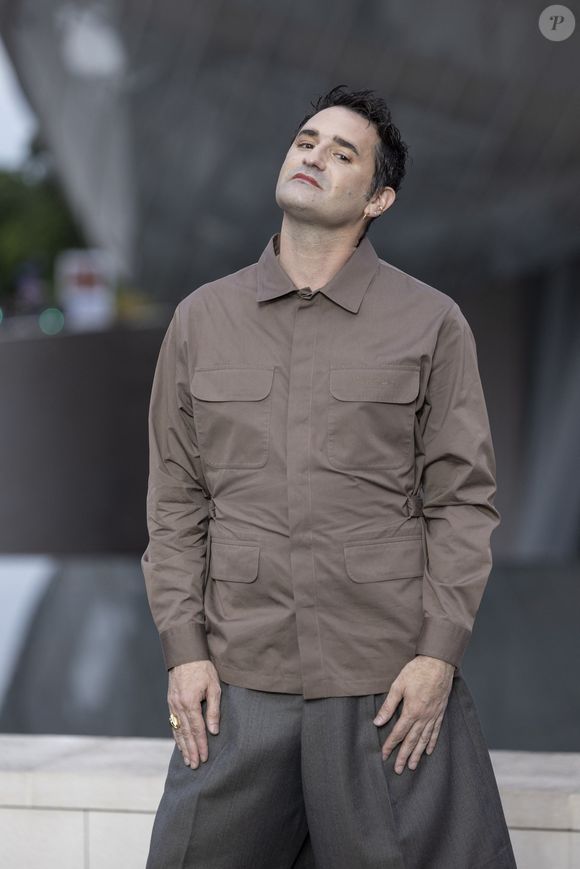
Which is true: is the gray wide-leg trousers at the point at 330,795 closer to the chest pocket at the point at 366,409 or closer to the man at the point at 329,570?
the man at the point at 329,570

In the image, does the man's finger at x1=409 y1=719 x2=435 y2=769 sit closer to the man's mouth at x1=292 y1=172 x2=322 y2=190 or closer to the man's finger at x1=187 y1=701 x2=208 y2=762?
the man's finger at x1=187 y1=701 x2=208 y2=762

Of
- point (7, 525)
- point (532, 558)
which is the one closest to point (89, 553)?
point (7, 525)

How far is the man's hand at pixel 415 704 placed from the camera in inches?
95.7

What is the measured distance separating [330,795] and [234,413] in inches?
27.5

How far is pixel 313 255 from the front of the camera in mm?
2600

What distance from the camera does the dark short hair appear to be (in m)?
2.62

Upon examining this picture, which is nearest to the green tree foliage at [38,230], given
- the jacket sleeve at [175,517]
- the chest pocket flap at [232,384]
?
the jacket sleeve at [175,517]

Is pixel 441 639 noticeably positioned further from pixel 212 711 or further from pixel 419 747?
pixel 212 711

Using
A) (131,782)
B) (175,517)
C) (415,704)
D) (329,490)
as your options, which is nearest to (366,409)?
(329,490)

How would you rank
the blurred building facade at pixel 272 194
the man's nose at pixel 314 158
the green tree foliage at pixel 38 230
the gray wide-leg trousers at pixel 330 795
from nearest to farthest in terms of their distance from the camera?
the gray wide-leg trousers at pixel 330 795 < the man's nose at pixel 314 158 < the blurred building facade at pixel 272 194 < the green tree foliage at pixel 38 230

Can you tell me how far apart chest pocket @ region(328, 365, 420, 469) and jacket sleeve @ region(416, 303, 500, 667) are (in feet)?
0.24

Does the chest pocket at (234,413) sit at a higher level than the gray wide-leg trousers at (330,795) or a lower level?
higher

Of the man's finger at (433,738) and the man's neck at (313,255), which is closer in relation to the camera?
the man's finger at (433,738)

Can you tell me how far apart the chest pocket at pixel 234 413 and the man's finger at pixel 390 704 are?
1.52 ft
